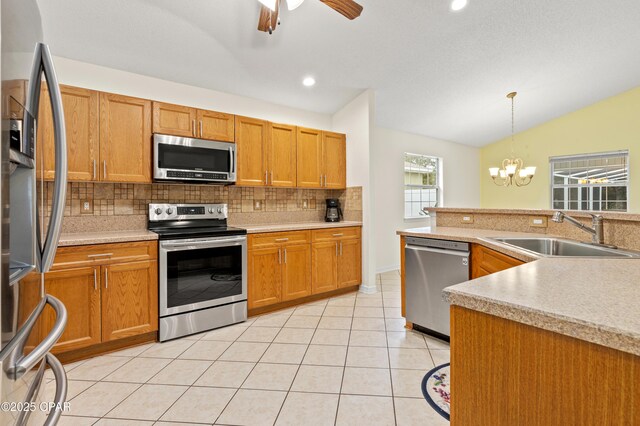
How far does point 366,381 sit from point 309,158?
254 cm

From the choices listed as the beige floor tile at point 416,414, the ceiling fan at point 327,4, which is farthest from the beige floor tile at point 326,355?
the ceiling fan at point 327,4

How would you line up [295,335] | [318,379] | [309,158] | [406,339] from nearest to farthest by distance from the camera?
[318,379] < [406,339] < [295,335] < [309,158]

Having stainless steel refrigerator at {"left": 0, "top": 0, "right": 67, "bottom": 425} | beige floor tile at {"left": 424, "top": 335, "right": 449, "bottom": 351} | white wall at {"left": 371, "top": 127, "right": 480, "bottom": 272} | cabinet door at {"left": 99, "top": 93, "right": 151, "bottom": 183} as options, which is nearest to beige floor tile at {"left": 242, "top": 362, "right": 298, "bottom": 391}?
beige floor tile at {"left": 424, "top": 335, "right": 449, "bottom": 351}

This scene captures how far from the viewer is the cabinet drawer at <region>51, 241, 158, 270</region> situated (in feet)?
6.95

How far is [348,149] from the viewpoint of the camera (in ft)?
13.2

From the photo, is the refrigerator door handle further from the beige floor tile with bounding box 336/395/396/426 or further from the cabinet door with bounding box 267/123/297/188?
the cabinet door with bounding box 267/123/297/188

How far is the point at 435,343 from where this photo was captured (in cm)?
247

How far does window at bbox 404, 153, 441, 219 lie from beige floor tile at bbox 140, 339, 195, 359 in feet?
12.9

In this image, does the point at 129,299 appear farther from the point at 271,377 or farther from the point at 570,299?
the point at 570,299

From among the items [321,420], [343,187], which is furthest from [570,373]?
[343,187]

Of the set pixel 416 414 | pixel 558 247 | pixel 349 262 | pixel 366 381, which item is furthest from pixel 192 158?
pixel 558 247

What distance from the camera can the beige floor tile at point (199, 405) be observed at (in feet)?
5.32

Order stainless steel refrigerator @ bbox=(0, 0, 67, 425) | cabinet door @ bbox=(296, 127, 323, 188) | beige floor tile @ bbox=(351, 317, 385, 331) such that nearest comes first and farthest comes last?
1. stainless steel refrigerator @ bbox=(0, 0, 67, 425)
2. beige floor tile @ bbox=(351, 317, 385, 331)
3. cabinet door @ bbox=(296, 127, 323, 188)

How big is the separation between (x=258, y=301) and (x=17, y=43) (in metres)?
2.68
